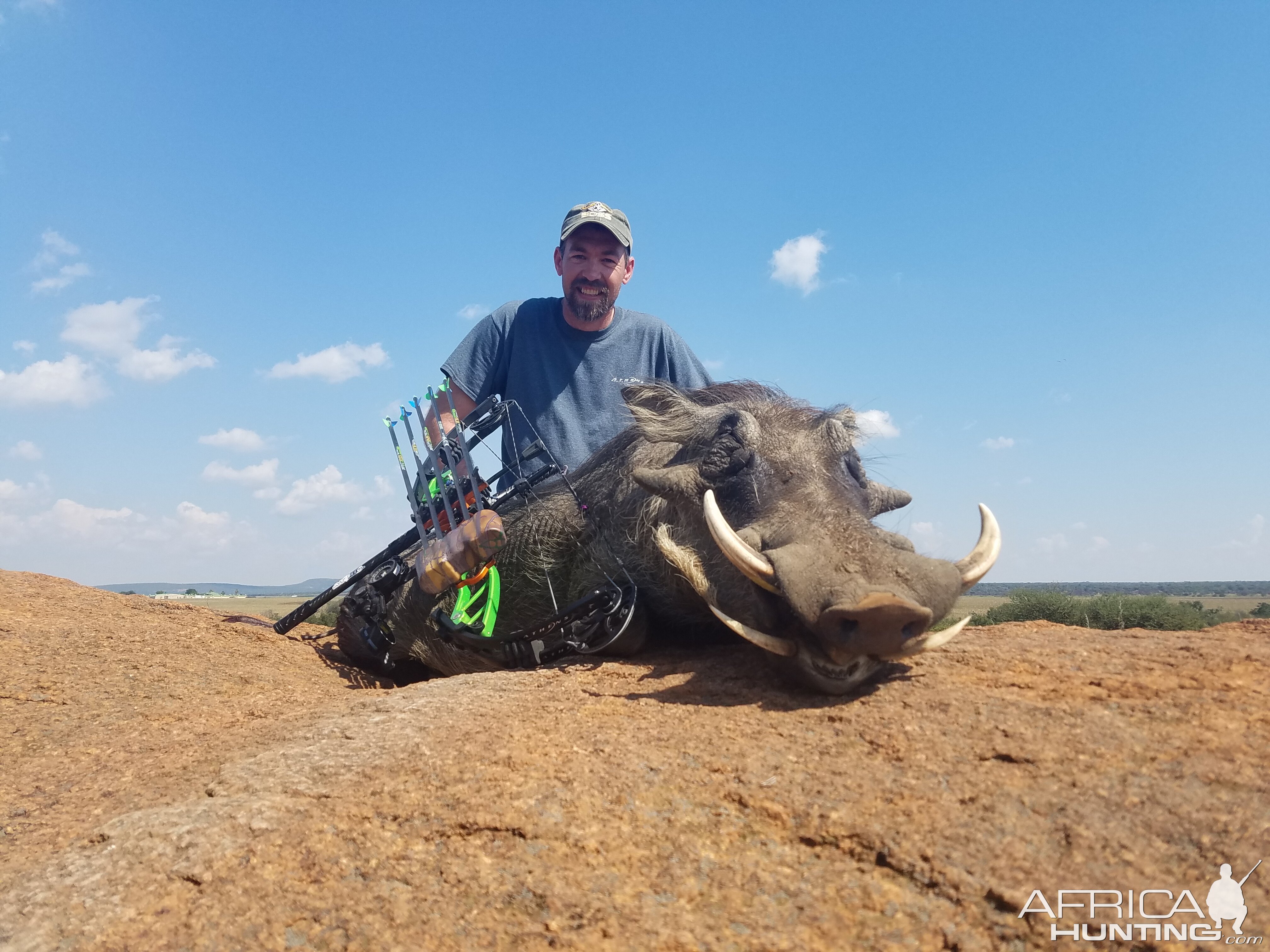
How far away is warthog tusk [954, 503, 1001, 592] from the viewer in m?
3.04

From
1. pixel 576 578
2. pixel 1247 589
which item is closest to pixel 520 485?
pixel 576 578

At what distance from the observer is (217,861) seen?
1749 millimetres

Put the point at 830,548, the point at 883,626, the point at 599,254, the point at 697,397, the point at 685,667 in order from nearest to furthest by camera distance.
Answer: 1. the point at 883,626
2. the point at 830,548
3. the point at 685,667
4. the point at 697,397
5. the point at 599,254

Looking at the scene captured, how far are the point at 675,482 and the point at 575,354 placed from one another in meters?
2.37

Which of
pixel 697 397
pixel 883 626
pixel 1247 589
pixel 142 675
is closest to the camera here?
pixel 883 626

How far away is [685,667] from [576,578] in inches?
43.2

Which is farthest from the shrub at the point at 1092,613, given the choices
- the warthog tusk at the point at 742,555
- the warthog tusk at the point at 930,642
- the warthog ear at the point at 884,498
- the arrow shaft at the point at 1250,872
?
the arrow shaft at the point at 1250,872

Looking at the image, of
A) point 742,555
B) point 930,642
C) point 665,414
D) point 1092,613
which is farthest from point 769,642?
point 1092,613

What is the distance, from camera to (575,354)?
5.68m

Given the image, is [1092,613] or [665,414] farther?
[1092,613]

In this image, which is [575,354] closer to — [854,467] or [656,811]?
[854,467]

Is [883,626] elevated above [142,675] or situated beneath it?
elevated above

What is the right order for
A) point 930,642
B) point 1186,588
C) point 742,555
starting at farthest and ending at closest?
point 1186,588
point 742,555
point 930,642

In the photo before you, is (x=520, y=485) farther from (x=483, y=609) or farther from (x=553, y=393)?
(x=553, y=393)
